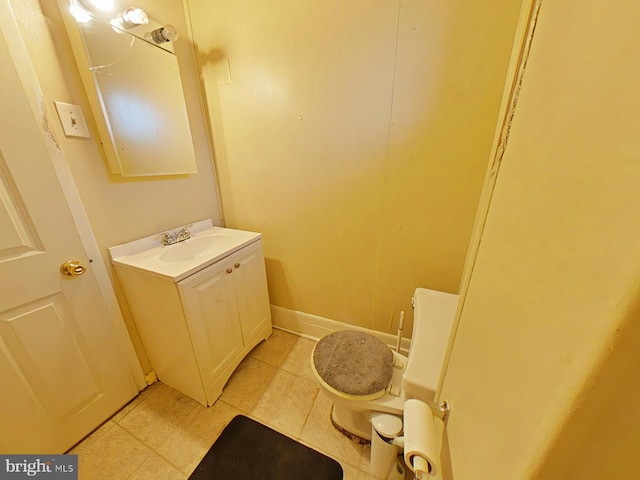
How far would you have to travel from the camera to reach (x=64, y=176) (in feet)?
2.85

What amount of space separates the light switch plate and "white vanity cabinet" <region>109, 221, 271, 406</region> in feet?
1.61

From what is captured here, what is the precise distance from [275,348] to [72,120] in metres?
1.55

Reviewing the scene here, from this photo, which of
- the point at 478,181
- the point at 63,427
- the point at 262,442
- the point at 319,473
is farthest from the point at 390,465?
the point at 63,427

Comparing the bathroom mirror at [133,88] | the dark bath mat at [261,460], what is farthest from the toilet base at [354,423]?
the bathroom mirror at [133,88]

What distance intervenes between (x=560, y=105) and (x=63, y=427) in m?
1.79

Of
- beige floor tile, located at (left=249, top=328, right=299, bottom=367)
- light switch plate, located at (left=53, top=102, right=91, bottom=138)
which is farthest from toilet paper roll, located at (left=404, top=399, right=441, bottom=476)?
light switch plate, located at (left=53, top=102, right=91, bottom=138)

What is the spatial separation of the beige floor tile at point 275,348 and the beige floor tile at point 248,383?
36 millimetres

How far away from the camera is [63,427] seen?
95 centimetres

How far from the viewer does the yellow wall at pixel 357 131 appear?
36.9 inches

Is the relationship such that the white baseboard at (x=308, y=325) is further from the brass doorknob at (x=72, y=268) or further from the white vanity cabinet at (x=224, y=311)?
the brass doorknob at (x=72, y=268)

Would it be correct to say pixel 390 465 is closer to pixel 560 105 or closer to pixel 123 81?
pixel 560 105

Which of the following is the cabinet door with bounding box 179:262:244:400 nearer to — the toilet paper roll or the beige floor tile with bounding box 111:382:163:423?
the beige floor tile with bounding box 111:382:163:423

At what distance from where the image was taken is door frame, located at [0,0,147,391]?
28.6 inches

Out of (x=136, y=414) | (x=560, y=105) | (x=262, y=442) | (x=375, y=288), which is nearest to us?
(x=560, y=105)
